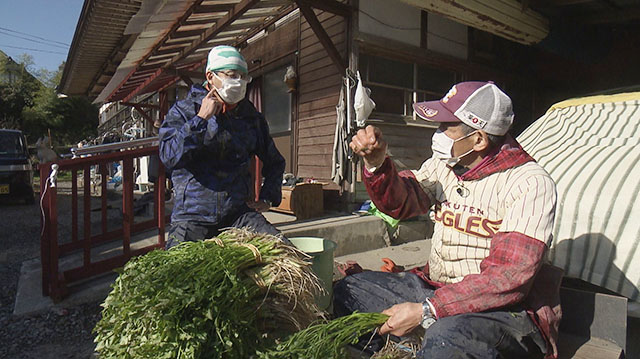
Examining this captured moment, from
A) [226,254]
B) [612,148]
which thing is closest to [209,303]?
[226,254]

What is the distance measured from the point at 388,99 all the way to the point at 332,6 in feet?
5.77

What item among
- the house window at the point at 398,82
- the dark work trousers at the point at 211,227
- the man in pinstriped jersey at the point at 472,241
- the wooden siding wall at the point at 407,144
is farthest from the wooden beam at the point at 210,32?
the man in pinstriped jersey at the point at 472,241

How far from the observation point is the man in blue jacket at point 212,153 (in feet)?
7.26

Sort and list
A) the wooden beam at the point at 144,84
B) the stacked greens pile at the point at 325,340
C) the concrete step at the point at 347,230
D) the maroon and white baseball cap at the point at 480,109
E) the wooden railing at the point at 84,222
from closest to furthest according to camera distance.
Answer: the stacked greens pile at the point at 325,340 < the maroon and white baseball cap at the point at 480,109 < the wooden railing at the point at 84,222 < the concrete step at the point at 347,230 < the wooden beam at the point at 144,84

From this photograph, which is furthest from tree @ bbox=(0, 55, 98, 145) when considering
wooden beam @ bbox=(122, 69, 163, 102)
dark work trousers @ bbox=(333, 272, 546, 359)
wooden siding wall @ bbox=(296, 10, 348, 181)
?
dark work trousers @ bbox=(333, 272, 546, 359)

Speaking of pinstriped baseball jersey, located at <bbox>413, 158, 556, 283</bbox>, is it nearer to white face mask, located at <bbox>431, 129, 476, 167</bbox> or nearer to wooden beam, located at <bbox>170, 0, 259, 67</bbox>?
white face mask, located at <bbox>431, 129, 476, 167</bbox>

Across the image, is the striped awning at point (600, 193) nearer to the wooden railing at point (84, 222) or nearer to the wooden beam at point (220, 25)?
the wooden railing at point (84, 222)

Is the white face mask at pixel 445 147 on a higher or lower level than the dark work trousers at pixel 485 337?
higher

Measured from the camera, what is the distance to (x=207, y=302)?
4.38 feet

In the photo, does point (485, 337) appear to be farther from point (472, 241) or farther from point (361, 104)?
point (361, 104)

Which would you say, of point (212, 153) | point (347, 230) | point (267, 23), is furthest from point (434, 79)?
point (212, 153)

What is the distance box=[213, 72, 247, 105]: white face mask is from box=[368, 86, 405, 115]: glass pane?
161 inches

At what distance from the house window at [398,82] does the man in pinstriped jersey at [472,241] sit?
13.8ft

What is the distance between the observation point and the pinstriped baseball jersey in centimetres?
157
